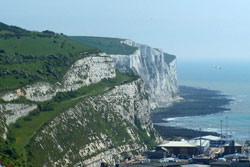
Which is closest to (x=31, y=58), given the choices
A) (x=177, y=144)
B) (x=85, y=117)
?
(x=85, y=117)

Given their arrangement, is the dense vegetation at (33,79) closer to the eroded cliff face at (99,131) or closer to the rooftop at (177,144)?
the eroded cliff face at (99,131)

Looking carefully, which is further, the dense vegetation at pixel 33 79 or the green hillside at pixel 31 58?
the green hillside at pixel 31 58

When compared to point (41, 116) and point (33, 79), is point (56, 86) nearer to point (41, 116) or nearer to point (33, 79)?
point (33, 79)

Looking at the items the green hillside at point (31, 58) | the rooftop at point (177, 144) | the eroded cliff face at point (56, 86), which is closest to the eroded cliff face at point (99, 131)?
the rooftop at point (177, 144)

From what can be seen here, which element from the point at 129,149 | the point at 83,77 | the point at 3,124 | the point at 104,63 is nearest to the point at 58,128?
the point at 3,124


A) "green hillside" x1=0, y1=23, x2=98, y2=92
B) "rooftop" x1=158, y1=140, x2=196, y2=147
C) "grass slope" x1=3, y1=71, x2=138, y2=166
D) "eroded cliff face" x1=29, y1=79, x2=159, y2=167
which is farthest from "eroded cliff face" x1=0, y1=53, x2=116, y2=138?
"rooftop" x1=158, y1=140, x2=196, y2=147

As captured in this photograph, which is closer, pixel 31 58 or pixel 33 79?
pixel 33 79

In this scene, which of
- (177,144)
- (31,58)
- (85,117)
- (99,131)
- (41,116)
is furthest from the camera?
(31,58)
